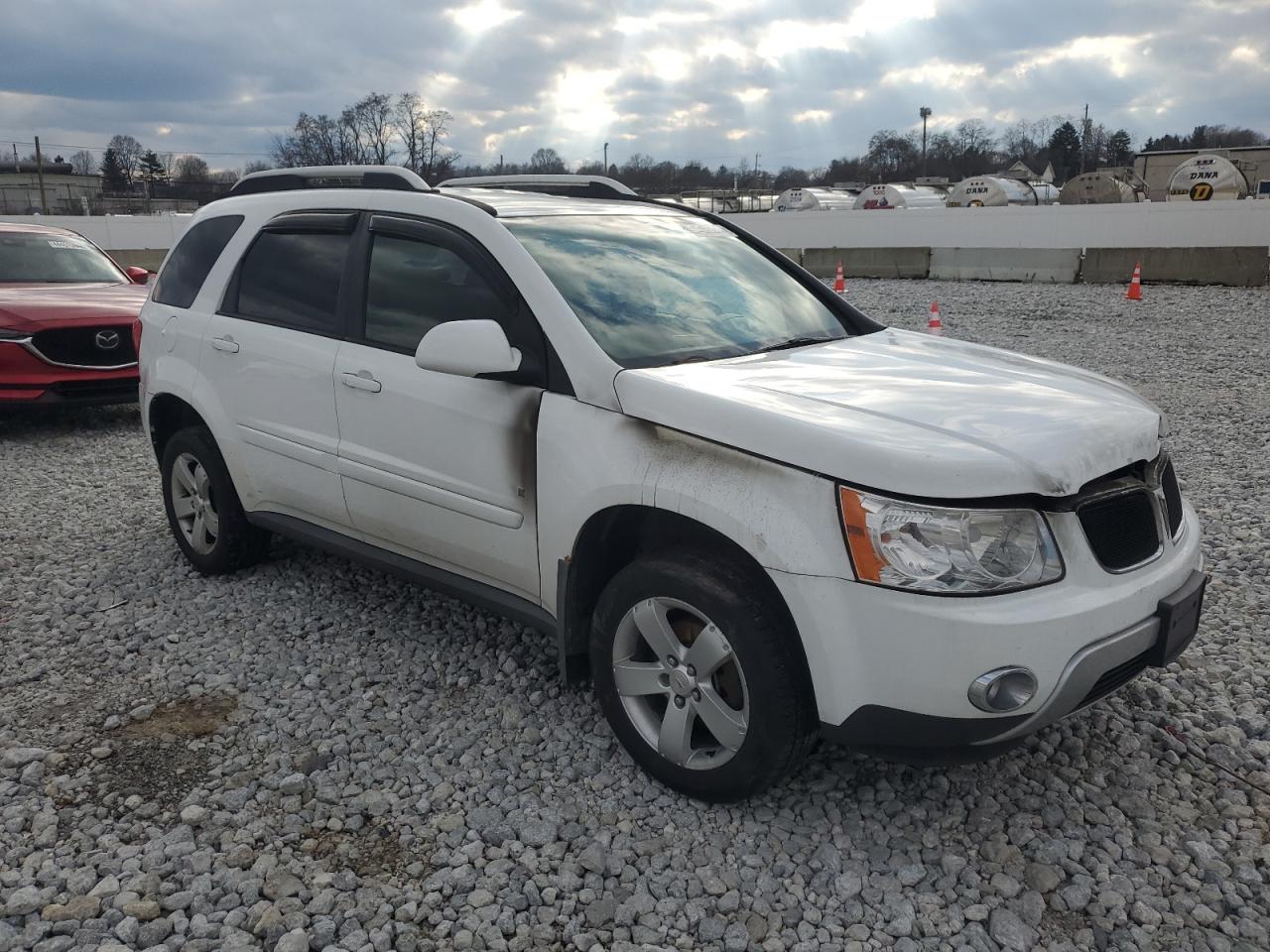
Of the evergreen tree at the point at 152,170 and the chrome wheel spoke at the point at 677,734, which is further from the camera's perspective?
the evergreen tree at the point at 152,170

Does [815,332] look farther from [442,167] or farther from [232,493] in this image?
[442,167]

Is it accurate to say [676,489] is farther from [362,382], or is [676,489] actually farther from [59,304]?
[59,304]

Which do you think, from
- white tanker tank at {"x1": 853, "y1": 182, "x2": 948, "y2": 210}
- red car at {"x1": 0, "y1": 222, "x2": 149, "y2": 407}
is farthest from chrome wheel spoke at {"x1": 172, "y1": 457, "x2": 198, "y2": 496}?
white tanker tank at {"x1": 853, "y1": 182, "x2": 948, "y2": 210}

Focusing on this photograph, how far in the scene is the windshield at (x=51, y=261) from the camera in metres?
9.62

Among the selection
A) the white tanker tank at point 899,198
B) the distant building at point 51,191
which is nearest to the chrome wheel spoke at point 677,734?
the white tanker tank at point 899,198

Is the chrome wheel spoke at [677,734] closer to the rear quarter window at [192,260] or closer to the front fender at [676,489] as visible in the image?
the front fender at [676,489]

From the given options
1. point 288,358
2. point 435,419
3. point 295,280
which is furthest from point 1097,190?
point 435,419

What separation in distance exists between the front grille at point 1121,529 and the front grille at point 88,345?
26.9 feet

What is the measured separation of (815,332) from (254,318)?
2544 mm

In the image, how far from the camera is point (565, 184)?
4836mm

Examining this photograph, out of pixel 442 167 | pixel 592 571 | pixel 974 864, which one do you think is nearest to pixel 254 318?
pixel 592 571

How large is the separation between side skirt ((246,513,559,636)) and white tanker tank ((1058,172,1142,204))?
37679 millimetres

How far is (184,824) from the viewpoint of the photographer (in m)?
3.18

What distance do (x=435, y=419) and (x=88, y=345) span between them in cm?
631
